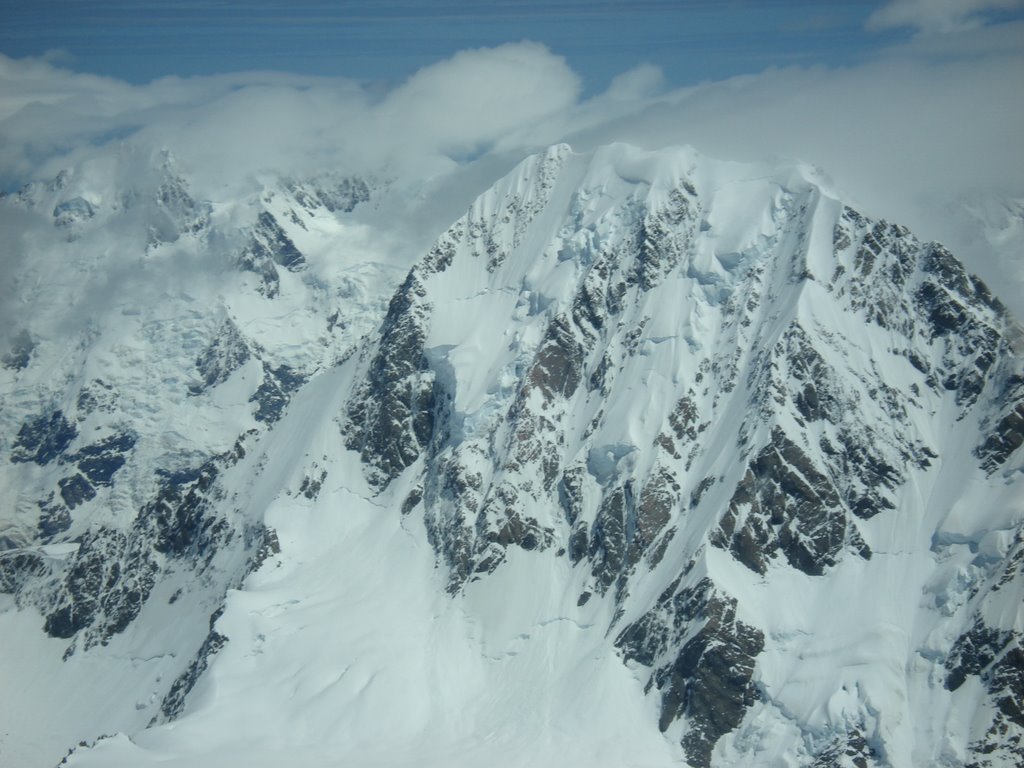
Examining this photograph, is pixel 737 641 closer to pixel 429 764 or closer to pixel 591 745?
pixel 591 745

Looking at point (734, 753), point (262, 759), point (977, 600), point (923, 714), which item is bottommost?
point (262, 759)

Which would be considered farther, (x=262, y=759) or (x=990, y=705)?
(x=262, y=759)

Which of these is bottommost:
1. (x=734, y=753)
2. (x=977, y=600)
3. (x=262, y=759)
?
(x=262, y=759)

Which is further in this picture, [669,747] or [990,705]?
[669,747]

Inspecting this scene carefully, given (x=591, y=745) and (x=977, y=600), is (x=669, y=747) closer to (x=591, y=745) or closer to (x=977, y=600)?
(x=591, y=745)

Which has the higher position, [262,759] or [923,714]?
[923,714]

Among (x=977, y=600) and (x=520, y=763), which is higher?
(x=977, y=600)

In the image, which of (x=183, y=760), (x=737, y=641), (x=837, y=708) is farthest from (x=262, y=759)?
(x=837, y=708)

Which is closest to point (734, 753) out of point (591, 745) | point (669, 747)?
point (669, 747)
